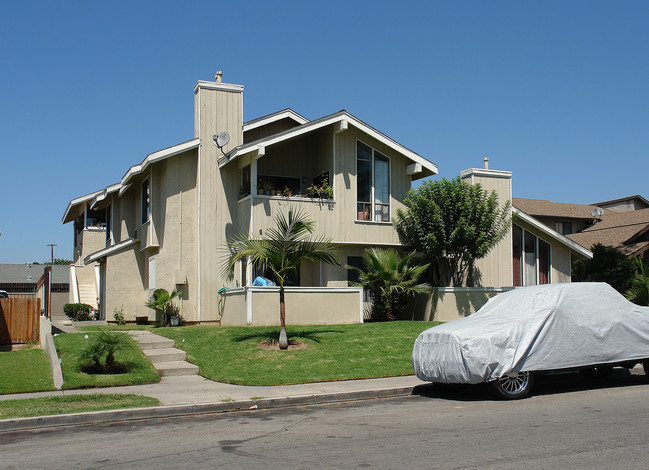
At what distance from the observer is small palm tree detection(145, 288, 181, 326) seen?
68.8 ft

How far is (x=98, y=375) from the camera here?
1273 centimetres

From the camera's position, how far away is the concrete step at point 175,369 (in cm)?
1352

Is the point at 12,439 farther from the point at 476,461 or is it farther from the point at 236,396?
the point at 476,461

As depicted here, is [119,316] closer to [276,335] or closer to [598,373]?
[276,335]

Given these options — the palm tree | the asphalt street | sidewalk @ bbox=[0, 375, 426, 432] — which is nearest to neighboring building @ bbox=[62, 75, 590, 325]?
the palm tree

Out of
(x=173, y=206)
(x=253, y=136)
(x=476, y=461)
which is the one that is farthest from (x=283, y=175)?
(x=476, y=461)

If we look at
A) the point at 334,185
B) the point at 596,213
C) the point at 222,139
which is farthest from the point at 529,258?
the point at 596,213

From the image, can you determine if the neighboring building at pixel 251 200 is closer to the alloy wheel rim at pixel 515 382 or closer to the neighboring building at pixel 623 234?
the alloy wheel rim at pixel 515 382

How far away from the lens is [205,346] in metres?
15.6

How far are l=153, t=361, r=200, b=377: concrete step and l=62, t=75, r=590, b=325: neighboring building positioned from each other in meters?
5.08

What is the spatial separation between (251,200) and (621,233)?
21810mm

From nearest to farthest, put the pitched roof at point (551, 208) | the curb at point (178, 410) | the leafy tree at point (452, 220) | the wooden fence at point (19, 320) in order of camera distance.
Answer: the curb at point (178, 410), the wooden fence at point (19, 320), the leafy tree at point (452, 220), the pitched roof at point (551, 208)

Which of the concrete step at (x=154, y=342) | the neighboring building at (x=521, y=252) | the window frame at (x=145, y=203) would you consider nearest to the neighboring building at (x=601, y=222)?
the neighboring building at (x=521, y=252)

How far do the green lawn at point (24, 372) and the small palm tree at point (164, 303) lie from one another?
519 cm
